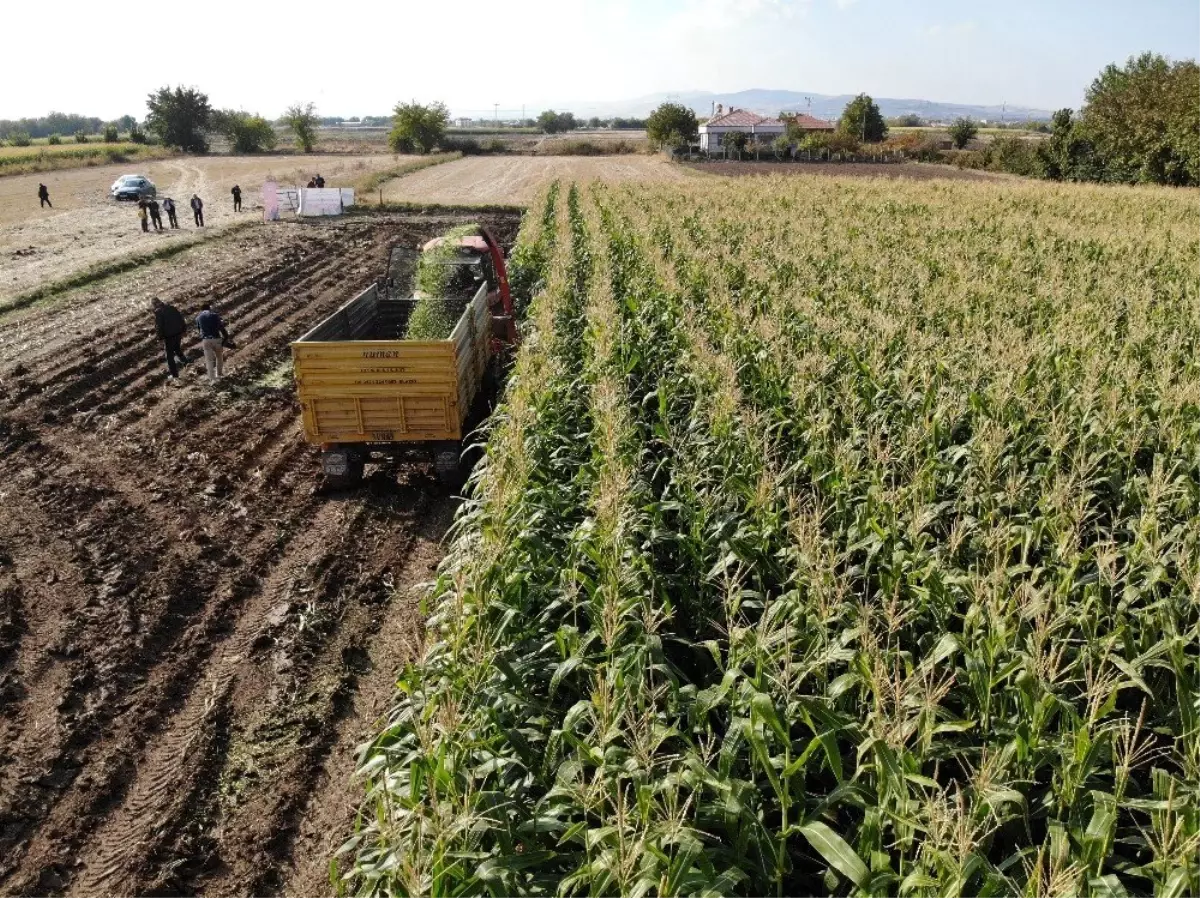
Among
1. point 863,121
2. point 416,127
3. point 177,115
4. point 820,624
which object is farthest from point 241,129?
point 820,624

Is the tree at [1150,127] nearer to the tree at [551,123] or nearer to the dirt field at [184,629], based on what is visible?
the dirt field at [184,629]

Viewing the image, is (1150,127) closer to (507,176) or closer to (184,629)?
(507,176)

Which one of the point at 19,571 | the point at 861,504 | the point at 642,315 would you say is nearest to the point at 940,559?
the point at 861,504

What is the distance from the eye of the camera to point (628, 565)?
223 inches

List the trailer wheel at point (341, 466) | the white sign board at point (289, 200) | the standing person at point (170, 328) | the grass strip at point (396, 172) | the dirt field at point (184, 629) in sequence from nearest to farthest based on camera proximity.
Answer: the dirt field at point (184, 629)
the trailer wheel at point (341, 466)
the standing person at point (170, 328)
the white sign board at point (289, 200)
the grass strip at point (396, 172)

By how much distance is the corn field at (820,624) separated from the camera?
3.54 m

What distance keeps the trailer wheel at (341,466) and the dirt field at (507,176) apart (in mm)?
35008

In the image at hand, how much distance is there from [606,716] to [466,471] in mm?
7810

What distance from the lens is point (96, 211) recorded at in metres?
39.2

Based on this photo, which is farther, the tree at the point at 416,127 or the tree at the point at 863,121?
the tree at the point at 863,121

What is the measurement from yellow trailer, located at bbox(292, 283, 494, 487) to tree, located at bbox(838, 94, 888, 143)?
96.2 m

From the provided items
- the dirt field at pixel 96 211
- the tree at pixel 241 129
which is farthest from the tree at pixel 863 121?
the tree at pixel 241 129

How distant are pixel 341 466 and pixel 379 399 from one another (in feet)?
3.37


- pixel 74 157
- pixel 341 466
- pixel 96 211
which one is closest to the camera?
pixel 341 466
